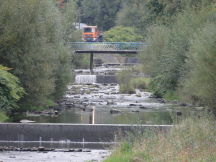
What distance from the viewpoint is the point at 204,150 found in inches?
768

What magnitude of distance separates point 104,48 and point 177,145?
72625 mm

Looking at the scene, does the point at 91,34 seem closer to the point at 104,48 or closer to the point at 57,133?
the point at 104,48

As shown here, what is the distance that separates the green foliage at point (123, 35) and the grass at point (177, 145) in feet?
323

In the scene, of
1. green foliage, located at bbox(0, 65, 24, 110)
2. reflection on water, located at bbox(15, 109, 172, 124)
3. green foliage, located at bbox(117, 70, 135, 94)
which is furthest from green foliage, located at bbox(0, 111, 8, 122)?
green foliage, located at bbox(117, 70, 135, 94)

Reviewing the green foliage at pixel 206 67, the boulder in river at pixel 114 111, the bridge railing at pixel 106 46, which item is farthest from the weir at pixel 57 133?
the bridge railing at pixel 106 46

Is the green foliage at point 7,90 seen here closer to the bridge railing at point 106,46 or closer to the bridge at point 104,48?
the bridge at point 104,48

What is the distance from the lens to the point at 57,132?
33656 millimetres

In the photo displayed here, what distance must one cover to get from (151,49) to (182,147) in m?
53.8

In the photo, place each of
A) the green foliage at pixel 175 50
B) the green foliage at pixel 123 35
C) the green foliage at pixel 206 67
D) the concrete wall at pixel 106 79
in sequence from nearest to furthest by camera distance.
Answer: the green foliage at pixel 206 67 < the green foliage at pixel 175 50 < the concrete wall at pixel 106 79 < the green foliage at pixel 123 35

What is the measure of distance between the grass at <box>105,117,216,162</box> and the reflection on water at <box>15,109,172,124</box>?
15998mm

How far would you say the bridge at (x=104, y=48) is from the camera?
87.7 meters

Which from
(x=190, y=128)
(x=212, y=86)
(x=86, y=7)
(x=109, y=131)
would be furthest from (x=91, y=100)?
(x=86, y=7)

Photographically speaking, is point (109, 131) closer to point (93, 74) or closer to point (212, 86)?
point (212, 86)

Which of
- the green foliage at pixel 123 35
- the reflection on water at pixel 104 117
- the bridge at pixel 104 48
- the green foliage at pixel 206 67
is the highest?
the green foliage at pixel 123 35
